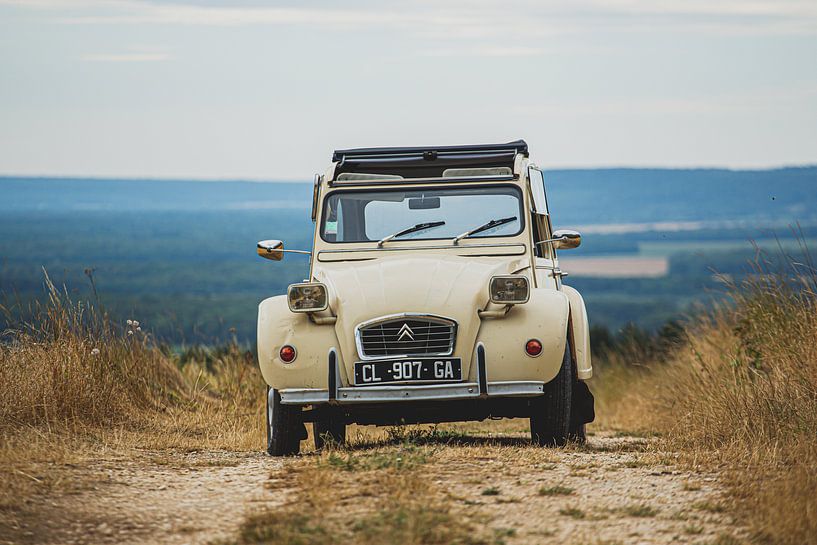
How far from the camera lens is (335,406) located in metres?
8.70

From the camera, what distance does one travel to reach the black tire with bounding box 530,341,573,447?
28.0 feet

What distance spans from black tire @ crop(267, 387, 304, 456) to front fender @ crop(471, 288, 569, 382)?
1348 millimetres

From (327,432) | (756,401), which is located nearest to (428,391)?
(327,432)

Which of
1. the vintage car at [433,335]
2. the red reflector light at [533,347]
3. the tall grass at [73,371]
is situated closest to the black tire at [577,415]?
the vintage car at [433,335]

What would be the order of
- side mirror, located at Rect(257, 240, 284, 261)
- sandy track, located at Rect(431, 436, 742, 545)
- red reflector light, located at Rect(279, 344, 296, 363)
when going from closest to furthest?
sandy track, located at Rect(431, 436, 742, 545), red reflector light, located at Rect(279, 344, 296, 363), side mirror, located at Rect(257, 240, 284, 261)

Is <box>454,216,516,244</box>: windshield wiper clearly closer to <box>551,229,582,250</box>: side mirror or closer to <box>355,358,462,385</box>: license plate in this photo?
<box>551,229,582,250</box>: side mirror

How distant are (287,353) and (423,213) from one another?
190 centimetres

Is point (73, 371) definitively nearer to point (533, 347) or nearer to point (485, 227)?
point (485, 227)

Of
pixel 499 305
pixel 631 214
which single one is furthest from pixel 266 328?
pixel 631 214

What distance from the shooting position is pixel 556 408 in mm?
8578

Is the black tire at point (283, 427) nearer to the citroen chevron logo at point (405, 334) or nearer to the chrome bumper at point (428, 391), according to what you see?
the chrome bumper at point (428, 391)

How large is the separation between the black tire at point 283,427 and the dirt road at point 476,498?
405 mm

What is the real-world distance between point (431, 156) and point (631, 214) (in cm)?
18996

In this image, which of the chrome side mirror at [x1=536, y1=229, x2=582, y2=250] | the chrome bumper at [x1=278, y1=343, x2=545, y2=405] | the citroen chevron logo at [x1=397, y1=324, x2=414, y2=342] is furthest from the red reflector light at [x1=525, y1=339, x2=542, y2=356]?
the chrome side mirror at [x1=536, y1=229, x2=582, y2=250]
